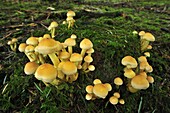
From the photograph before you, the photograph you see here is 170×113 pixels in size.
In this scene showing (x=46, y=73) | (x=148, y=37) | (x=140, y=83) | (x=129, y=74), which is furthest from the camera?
(x=148, y=37)

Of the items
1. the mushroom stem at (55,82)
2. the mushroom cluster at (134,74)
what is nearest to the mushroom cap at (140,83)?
the mushroom cluster at (134,74)

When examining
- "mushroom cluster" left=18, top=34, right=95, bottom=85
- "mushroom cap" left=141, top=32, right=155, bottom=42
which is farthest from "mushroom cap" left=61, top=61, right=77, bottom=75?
"mushroom cap" left=141, top=32, right=155, bottom=42

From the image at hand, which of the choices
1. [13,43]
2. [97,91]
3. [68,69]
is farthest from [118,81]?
[13,43]

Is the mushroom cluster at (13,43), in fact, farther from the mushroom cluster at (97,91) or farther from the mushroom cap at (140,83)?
the mushroom cap at (140,83)

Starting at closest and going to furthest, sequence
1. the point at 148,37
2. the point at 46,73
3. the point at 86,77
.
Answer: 1. the point at 46,73
2. the point at 86,77
3. the point at 148,37

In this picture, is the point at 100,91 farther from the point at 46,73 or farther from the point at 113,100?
the point at 46,73

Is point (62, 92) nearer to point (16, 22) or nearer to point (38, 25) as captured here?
point (38, 25)

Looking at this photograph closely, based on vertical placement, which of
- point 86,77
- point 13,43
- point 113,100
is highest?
point 13,43

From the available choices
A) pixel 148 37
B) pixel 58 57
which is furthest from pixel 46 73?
pixel 148 37

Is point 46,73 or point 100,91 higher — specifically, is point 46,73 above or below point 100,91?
above

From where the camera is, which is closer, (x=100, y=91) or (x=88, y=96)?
(x=100, y=91)

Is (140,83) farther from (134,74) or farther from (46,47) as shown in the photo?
(46,47)

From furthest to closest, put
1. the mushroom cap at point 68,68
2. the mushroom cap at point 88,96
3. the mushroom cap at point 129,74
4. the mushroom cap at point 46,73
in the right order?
the mushroom cap at point 129,74 → the mushroom cap at point 88,96 → the mushroom cap at point 68,68 → the mushroom cap at point 46,73
